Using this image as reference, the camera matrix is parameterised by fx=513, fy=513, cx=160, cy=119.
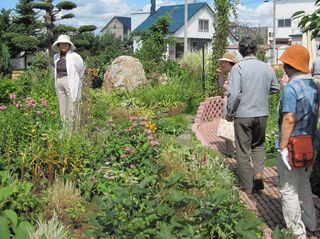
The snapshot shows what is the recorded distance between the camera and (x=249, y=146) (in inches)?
221

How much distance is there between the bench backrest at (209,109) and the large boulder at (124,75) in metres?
3.65

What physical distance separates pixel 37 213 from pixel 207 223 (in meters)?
1.70

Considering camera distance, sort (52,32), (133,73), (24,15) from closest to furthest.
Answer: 1. (133,73)
2. (52,32)
3. (24,15)

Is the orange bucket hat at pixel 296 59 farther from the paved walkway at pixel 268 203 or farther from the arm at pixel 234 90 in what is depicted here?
the paved walkway at pixel 268 203

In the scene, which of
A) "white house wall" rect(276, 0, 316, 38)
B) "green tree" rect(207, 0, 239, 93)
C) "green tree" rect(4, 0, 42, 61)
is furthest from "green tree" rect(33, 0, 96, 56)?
"white house wall" rect(276, 0, 316, 38)

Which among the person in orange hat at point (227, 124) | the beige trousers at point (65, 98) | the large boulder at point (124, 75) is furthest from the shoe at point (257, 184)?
the large boulder at point (124, 75)

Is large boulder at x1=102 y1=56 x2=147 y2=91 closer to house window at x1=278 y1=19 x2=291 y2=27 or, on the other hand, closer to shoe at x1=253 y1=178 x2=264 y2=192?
shoe at x1=253 y1=178 x2=264 y2=192

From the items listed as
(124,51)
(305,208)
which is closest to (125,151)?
(305,208)

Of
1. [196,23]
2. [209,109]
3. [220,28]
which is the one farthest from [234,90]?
[196,23]

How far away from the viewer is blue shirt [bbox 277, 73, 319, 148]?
13.0 ft

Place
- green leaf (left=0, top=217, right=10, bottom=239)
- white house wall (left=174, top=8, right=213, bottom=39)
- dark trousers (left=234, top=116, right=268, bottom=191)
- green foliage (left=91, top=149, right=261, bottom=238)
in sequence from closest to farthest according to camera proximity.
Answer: green foliage (left=91, top=149, right=261, bottom=238)
green leaf (left=0, top=217, right=10, bottom=239)
dark trousers (left=234, top=116, right=268, bottom=191)
white house wall (left=174, top=8, right=213, bottom=39)

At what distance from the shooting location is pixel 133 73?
14.6 m

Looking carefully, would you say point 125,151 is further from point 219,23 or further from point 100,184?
point 219,23

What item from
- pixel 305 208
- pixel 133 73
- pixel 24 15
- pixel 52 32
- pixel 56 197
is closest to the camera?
pixel 305 208
